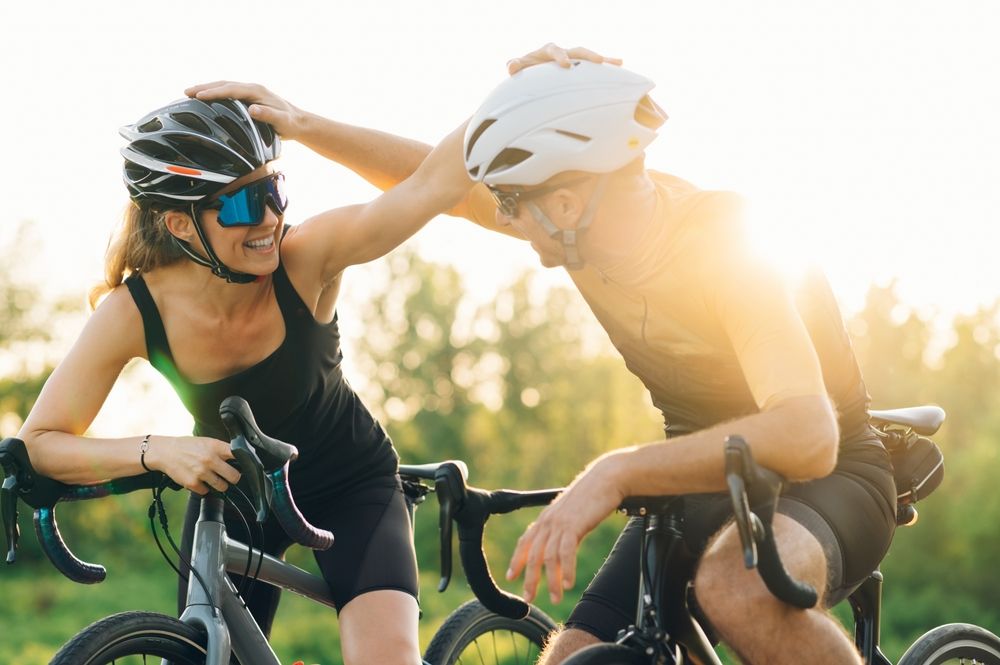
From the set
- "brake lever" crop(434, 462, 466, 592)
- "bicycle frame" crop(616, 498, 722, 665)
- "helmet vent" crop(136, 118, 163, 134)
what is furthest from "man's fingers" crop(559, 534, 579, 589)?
"helmet vent" crop(136, 118, 163, 134)

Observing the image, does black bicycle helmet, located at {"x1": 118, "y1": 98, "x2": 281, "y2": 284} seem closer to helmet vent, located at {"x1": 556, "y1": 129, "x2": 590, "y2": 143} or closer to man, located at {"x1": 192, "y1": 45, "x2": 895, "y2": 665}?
man, located at {"x1": 192, "y1": 45, "x2": 895, "y2": 665}

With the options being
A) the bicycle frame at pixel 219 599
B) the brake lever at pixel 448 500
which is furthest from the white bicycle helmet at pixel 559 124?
the bicycle frame at pixel 219 599

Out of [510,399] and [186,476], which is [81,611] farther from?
[186,476]

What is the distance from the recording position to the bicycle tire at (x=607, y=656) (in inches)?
121

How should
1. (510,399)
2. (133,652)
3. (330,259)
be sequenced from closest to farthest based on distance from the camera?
1. (133,652)
2. (330,259)
3. (510,399)

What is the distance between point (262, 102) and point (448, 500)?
1.62m

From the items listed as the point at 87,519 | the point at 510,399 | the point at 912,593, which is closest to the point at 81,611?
the point at 87,519

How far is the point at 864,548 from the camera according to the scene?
3340mm

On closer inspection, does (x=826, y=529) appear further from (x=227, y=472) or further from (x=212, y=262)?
(x=212, y=262)

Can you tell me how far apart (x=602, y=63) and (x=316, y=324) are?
1.23 metres

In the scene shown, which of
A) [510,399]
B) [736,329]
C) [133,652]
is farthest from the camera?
[510,399]

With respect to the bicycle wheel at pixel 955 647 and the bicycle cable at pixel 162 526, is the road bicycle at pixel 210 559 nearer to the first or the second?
the bicycle cable at pixel 162 526

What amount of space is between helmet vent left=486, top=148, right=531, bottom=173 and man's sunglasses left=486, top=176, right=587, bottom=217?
0.06 meters

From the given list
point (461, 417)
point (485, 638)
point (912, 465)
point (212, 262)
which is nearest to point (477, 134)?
point (212, 262)
